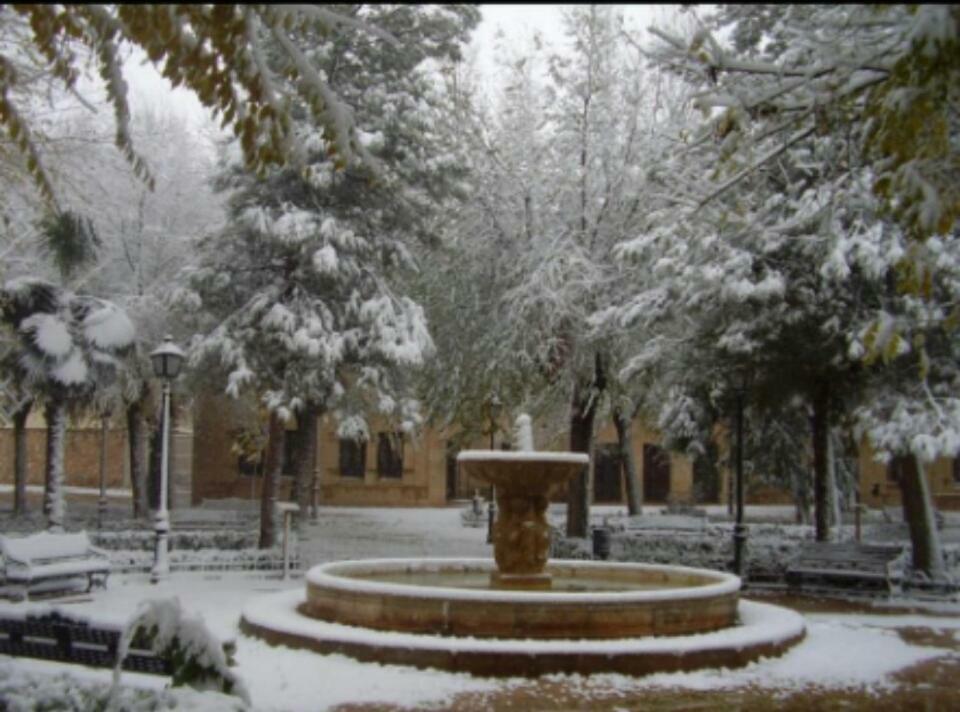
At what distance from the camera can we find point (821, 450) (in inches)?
816

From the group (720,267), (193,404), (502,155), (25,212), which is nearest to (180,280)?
(25,212)

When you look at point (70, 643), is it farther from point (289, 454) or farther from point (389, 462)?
point (289, 454)

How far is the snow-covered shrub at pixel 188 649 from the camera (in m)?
6.68

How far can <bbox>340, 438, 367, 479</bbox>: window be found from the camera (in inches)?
1836

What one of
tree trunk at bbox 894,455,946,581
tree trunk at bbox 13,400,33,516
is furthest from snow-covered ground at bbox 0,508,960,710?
tree trunk at bbox 13,400,33,516

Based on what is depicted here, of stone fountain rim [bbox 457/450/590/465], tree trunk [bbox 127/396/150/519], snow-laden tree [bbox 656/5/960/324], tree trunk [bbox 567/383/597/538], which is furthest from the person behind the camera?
tree trunk [bbox 127/396/150/519]

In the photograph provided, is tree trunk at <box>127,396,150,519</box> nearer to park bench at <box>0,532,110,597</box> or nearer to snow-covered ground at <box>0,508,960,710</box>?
snow-covered ground at <box>0,508,960,710</box>

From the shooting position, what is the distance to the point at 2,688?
7.20 meters

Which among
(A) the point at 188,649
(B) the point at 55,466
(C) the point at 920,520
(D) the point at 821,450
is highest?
(D) the point at 821,450

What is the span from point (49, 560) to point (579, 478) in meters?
11.7

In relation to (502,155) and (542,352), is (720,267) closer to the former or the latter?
(542,352)

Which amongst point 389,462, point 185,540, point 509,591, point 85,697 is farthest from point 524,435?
point 389,462

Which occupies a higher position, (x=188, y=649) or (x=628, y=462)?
(x=628, y=462)

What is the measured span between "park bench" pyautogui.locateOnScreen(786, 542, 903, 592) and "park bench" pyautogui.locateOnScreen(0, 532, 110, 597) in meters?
10.9
